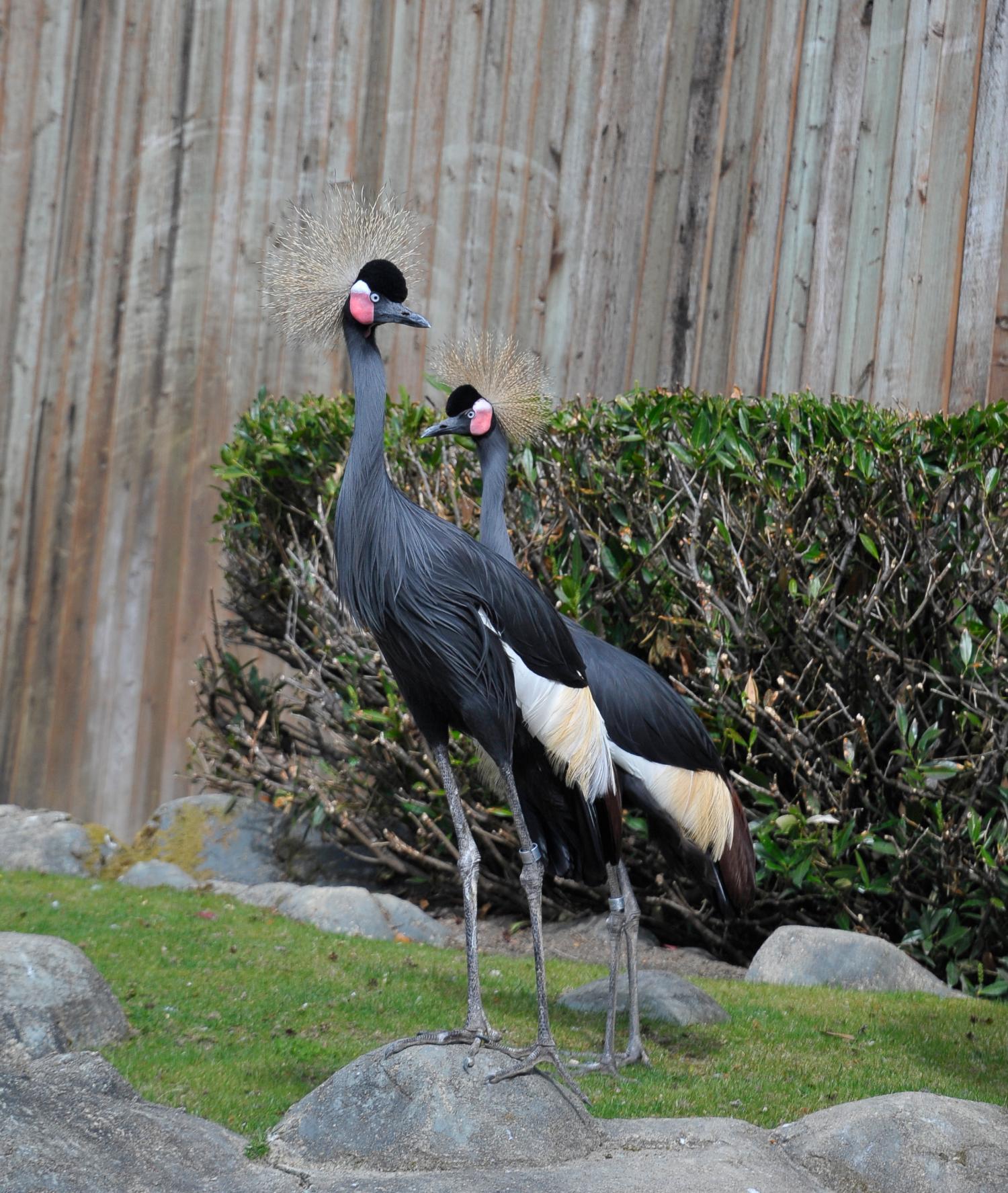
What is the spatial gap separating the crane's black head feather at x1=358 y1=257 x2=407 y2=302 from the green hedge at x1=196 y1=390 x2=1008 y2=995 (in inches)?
92.1

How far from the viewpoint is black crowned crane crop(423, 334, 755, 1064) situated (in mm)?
5191

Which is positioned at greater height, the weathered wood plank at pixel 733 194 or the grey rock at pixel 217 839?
the weathered wood plank at pixel 733 194

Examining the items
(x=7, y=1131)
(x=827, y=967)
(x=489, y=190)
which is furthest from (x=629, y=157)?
(x=7, y=1131)

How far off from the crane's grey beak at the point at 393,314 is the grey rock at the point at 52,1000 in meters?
2.34

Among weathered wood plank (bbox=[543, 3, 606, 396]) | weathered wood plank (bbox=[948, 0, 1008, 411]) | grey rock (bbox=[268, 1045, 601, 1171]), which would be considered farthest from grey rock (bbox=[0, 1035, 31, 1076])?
weathered wood plank (bbox=[543, 3, 606, 396])

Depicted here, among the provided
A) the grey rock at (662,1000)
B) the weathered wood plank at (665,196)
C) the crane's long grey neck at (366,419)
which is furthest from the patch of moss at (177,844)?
the crane's long grey neck at (366,419)

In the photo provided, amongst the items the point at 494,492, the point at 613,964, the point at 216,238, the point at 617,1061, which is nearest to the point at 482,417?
the point at 494,492

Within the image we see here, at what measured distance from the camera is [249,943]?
6062 mm

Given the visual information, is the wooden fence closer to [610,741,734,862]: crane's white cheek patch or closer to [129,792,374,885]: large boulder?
[129,792,374,885]: large boulder

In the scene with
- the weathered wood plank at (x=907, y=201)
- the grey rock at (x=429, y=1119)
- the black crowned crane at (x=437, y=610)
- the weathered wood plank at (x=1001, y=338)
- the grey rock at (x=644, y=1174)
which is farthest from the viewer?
the weathered wood plank at (x=907, y=201)

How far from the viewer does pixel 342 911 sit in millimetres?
6730

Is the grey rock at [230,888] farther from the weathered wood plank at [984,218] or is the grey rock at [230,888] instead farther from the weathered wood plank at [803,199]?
the weathered wood plank at [984,218]

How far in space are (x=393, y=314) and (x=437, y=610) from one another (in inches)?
36.5

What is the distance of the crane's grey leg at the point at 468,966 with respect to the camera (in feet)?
13.2
